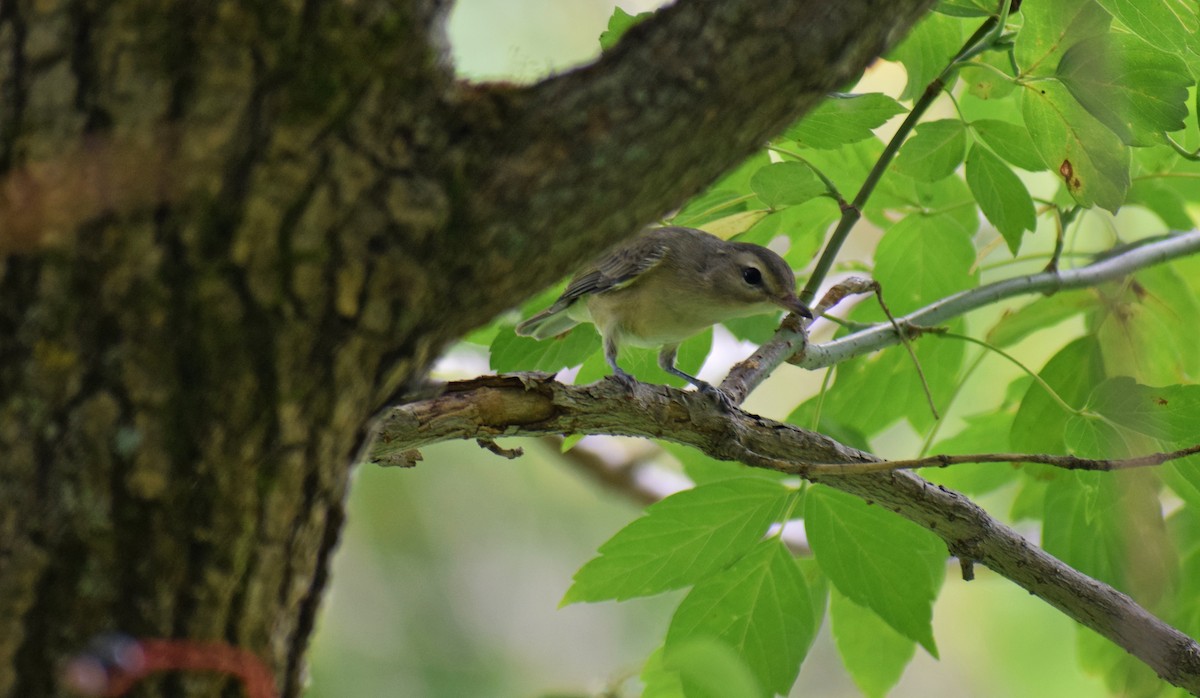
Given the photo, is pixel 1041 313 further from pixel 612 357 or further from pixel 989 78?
pixel 612 357

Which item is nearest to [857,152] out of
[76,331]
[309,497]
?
[309,497]

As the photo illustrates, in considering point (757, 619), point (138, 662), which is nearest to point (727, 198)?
point (757, 619)

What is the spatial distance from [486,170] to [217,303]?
1.33 feet

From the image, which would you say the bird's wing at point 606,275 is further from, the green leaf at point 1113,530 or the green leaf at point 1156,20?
the green leaf at point 1156,20

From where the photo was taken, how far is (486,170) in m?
1.43

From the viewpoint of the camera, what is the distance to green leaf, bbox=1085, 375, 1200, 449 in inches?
101

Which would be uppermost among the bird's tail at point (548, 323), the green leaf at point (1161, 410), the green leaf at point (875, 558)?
the bird's tail at point (548, 323)

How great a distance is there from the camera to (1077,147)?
2412 mm

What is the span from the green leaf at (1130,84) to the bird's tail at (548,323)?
75.9 inches

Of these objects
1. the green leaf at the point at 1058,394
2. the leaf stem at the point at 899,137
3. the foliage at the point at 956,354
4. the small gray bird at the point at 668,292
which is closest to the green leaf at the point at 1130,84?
the foliage at the point at 956,354

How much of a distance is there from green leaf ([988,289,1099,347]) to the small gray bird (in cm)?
72

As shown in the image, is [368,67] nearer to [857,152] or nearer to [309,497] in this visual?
[309,497]

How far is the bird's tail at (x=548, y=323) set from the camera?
374 cm

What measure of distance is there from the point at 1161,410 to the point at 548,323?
2313 millimetres
